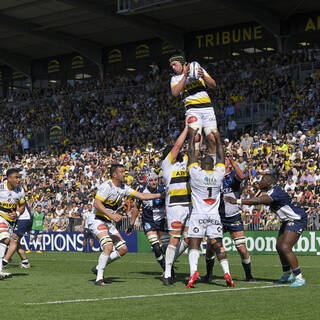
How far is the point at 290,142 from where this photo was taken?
2791 cm

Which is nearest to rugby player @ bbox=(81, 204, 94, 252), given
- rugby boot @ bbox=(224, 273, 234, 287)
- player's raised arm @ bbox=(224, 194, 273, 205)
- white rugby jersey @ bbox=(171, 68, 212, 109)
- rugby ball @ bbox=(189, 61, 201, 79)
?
white rugby jersey @ bbox=(171, 68, 212, 109)

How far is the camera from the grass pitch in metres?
8.52

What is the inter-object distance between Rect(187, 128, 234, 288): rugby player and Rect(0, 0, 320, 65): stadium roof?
23791 millimetres

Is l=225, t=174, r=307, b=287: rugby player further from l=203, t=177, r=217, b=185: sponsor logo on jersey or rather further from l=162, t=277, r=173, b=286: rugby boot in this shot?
l=162, t=277, r=173, b=286: rugby boot

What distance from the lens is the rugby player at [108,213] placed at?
1229 centimetres

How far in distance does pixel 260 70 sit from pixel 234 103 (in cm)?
271

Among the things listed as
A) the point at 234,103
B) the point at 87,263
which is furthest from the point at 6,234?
the point at 234,103

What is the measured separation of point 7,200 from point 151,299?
5.47 m

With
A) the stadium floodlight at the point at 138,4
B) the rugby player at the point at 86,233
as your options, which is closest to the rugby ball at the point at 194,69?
the rugby player at the point at 86,233

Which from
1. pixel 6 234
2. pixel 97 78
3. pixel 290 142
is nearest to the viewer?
pixel 6 234

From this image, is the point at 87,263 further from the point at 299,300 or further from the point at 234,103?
the point at 234,103

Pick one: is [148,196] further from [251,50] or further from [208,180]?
[251,50]

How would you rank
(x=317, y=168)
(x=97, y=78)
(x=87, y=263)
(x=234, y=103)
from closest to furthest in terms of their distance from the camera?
(x=87, y=263) < (x=317, y=168) < (x=234, y=103) < (x=97, y=78)

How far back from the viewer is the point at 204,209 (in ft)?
37.7
